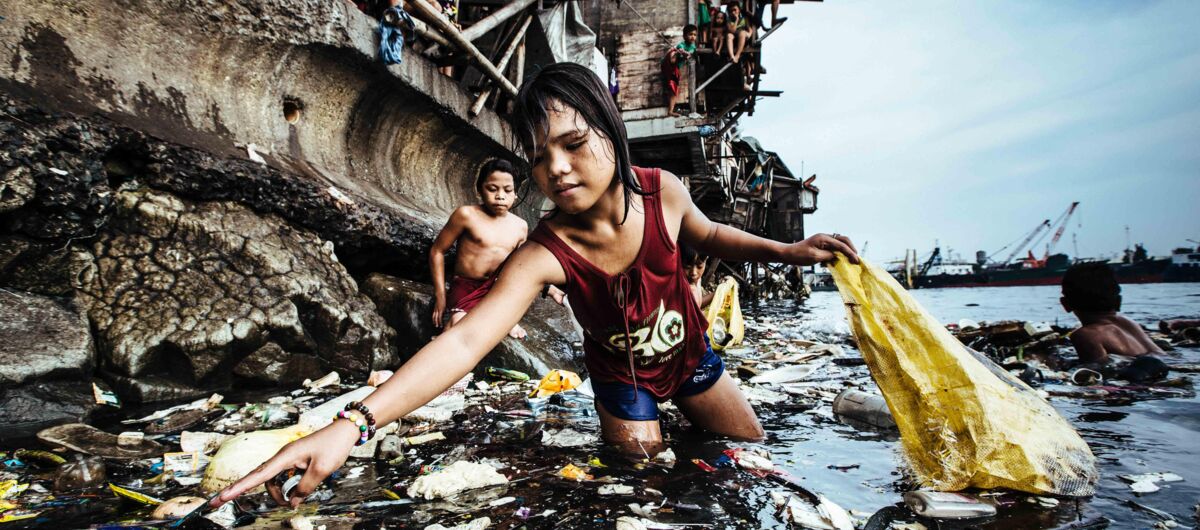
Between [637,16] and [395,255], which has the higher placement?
[637,16]

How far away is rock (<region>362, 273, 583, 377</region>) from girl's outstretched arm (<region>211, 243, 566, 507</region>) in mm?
2420

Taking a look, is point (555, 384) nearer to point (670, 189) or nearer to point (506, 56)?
point (670, 189)

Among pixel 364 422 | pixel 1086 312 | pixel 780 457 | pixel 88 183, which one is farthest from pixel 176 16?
pixel 1086 312

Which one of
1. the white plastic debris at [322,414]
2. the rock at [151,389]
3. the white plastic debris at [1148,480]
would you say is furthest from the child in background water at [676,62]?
the white plastic debris at [1148,480]

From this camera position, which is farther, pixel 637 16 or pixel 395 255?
pixel 637 16

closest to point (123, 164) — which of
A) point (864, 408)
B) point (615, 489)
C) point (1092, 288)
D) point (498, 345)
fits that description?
point (498, 345)

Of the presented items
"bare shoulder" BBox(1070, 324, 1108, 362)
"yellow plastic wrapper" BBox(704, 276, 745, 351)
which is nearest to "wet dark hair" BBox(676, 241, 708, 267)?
"yellow plastic wrapper" BBox(704, 276, 745, 351)

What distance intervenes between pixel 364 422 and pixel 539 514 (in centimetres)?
60

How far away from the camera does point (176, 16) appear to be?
3912 millimetres

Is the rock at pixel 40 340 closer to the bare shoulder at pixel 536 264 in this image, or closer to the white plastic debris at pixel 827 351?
the bare shoulder at pixel 536 264

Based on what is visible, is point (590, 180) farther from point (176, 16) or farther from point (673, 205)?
→ point (176, 16)

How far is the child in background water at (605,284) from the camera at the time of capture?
1419mm

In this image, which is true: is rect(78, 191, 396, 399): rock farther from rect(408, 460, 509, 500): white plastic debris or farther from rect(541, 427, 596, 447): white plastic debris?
rect(408, 460, 509, 500): white plastic debris

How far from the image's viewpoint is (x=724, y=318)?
21.0 feet
